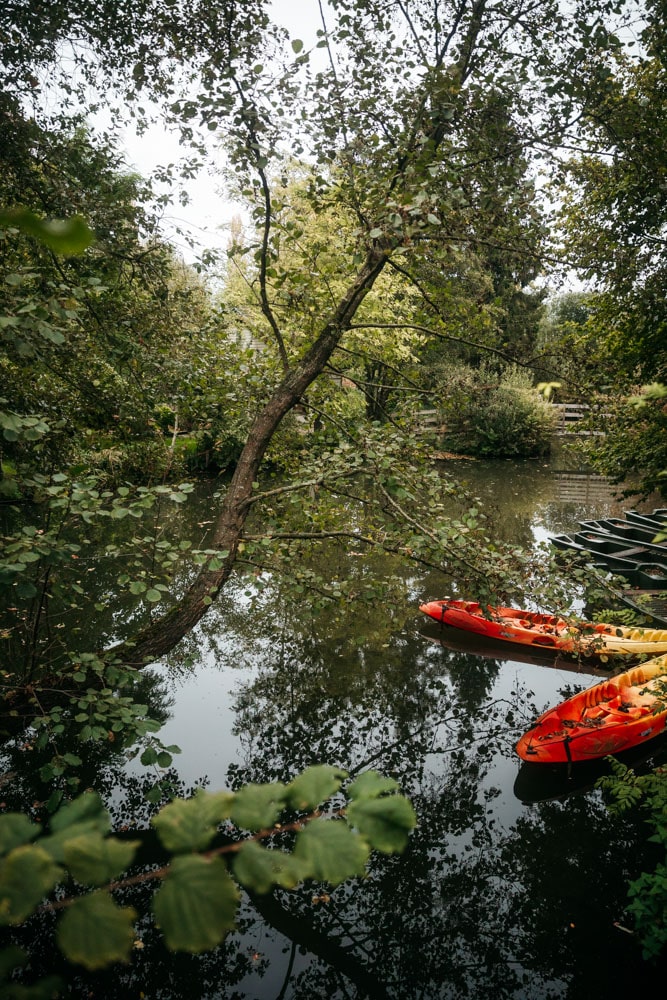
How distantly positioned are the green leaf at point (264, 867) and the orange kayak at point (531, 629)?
5.97m

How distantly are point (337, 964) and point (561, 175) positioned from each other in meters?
5.45

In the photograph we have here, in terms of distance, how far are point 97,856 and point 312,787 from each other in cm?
29

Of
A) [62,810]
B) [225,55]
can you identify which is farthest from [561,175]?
[62,810]

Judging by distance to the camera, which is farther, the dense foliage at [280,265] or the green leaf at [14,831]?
the dense foliage at [280,265]

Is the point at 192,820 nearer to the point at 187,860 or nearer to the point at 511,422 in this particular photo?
the point at 187,860

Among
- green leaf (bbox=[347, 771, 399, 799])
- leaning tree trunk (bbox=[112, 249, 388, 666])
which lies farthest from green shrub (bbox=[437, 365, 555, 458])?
green leaf (bbox=[347, 771, 399, 799])

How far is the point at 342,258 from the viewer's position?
417cm

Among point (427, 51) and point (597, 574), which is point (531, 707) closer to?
point (597, 574)

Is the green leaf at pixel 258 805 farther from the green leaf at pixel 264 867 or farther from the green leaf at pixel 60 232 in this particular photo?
the green leaf at pixel 60 232

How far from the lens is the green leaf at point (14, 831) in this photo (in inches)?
25.5

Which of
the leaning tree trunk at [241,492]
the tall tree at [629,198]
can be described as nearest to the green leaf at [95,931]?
the tall tree at [629,198]

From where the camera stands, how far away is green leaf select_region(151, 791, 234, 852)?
66 centimetres

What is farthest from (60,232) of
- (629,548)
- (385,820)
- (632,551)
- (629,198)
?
(629,548)

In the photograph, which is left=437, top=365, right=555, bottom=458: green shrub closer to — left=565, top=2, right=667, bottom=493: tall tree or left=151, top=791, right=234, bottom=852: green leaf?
left=565, top=2, right=667, bottom=493: tall tree
